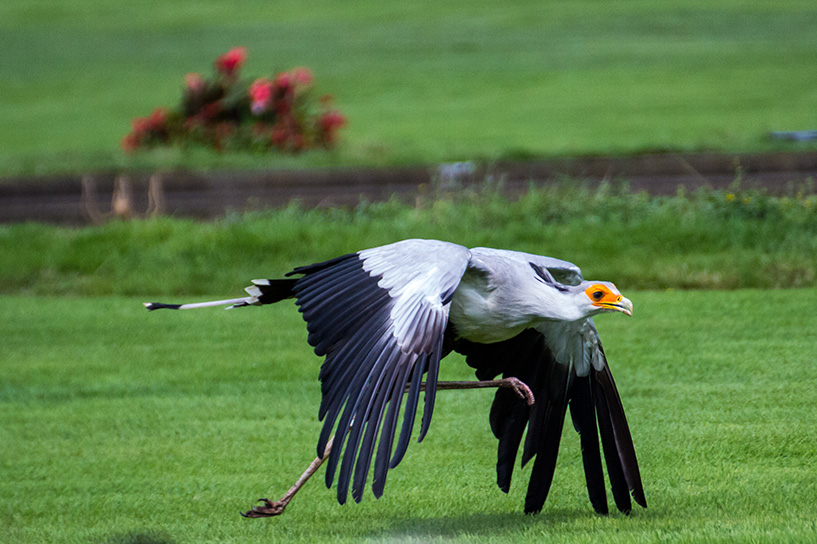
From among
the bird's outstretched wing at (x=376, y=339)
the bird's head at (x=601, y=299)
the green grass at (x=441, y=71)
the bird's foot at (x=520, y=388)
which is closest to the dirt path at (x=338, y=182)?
the green grass at (x=441, y=71)

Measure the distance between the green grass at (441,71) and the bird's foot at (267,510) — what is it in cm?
1097

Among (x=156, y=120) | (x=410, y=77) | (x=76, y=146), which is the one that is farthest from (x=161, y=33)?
(x=156, y=120)

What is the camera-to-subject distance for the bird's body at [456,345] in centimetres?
438

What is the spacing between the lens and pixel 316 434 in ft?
22.6

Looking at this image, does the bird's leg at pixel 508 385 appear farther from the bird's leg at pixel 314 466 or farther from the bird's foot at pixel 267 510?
the bird's foot at pixel 267 510

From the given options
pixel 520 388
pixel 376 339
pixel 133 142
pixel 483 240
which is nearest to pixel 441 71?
pixel 133 142

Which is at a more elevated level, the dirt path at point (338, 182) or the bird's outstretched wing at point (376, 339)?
the bird's outstretched wing at point (376, 339)

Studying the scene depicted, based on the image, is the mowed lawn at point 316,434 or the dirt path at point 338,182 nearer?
the mowed lawn at point 316,434

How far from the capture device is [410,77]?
25812 mm

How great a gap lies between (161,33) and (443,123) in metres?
13.5

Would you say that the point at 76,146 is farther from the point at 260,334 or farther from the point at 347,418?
the point at 347,418

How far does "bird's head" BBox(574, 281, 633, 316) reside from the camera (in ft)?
15.9

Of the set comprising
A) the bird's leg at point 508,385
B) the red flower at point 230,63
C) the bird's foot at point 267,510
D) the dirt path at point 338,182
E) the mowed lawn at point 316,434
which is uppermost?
the red flower at point 230,63

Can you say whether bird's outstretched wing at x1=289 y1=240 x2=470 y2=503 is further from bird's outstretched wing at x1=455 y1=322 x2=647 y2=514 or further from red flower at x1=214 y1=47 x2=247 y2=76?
red flower at x1=214 y1=47 x2=247 y2=76
